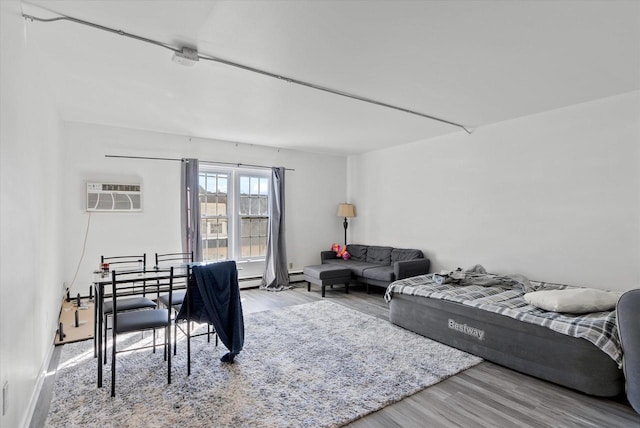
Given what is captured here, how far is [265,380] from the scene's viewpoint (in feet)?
8.95

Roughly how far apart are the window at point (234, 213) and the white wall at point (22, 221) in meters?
2.64

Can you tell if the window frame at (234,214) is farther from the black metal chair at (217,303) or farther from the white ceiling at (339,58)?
the black metal chair at (217,303)

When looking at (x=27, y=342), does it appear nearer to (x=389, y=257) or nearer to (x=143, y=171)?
(x=143, y=171)

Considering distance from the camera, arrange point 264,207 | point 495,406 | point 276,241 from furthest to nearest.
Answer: point 264,207
point 276,241
point 495,406

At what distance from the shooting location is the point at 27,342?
217 cm

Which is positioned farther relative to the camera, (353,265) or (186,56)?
(353,265)

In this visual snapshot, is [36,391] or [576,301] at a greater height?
[576,301]

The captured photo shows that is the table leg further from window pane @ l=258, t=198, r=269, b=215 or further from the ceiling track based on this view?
window pane @ l=258, t=198, r=269, b=215

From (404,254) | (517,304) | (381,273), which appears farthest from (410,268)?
(517,304)

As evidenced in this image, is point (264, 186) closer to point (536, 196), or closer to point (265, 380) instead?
point (265, 380)

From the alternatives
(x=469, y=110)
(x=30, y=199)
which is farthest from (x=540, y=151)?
(x=30, y=199)

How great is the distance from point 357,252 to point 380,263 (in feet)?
2.27

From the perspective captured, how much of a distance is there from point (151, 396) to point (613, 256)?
4698 millimetres

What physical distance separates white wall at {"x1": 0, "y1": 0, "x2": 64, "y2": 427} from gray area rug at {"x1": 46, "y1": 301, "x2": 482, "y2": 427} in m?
0.37
